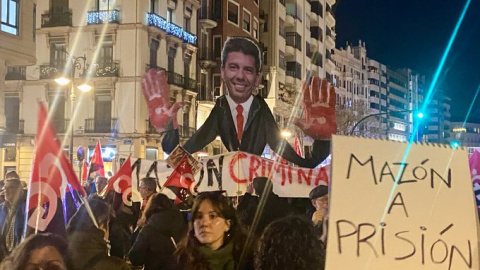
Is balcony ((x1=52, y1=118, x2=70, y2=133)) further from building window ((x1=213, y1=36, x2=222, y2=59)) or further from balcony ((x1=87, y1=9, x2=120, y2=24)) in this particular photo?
building window ((x1=213, y1=36, x2=222, y2=59))

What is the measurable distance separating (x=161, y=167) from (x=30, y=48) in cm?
1515

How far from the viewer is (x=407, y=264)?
3.12 m

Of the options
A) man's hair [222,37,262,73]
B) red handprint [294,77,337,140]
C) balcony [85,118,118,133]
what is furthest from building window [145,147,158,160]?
red handprint [294,77,337,140]

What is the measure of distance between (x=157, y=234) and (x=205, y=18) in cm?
3558

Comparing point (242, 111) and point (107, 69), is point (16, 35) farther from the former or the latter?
point (242, 111)

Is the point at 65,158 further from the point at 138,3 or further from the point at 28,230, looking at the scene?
the point at 138,3

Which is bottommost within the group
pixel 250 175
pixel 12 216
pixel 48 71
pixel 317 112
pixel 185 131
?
pixel 12 216

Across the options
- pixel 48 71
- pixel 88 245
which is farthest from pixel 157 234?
pixel 48 71

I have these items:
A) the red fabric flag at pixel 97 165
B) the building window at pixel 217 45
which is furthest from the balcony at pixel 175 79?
the red fabric flag at pixel 97 165

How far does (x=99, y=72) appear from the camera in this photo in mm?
33375

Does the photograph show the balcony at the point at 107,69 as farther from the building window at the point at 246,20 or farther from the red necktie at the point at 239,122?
the red necktie at the point at 239,122

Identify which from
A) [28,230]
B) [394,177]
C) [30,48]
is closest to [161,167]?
[28,230]

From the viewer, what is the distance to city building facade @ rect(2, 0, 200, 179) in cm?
3281

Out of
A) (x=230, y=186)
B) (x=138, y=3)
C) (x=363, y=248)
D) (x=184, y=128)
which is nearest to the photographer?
(x=363, y=248)
